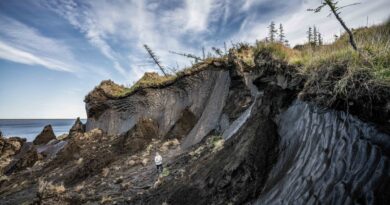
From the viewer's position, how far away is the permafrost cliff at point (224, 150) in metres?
3.94

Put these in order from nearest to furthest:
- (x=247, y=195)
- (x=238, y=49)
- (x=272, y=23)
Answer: (x=247, y=195) < (x=238, y=49) < (x=272, y=23)

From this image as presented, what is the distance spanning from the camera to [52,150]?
2603 centimetres

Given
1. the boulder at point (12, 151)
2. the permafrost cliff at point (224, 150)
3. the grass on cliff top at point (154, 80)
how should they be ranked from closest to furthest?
1. the permafrost cliff at point (224, 150)
2. the grass on cliff top at point (154, 80)
3. the boulder at point (12, 151)

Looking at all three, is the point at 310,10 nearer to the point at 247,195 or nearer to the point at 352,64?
the point at 352,64

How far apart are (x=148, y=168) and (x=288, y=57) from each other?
30.0ft

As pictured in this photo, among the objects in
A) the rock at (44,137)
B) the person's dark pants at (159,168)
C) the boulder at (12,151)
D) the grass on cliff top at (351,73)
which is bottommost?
the boulder at (12,151)

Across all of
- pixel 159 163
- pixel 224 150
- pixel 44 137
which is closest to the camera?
pixel 224 150

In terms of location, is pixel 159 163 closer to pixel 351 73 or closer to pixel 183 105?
pixel 183 105

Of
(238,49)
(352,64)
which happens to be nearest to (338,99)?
(352,64)

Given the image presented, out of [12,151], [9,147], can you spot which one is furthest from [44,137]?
[9,147]

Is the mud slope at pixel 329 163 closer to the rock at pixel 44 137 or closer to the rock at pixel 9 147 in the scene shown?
the rock at pixel 44 137

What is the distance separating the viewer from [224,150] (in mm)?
8430

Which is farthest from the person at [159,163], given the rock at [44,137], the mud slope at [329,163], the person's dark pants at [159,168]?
the rock at [44,137]

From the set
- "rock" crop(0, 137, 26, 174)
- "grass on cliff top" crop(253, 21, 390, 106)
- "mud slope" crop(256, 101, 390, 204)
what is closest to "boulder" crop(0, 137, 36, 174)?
"rock" crop(0, 137, 26, 174)
